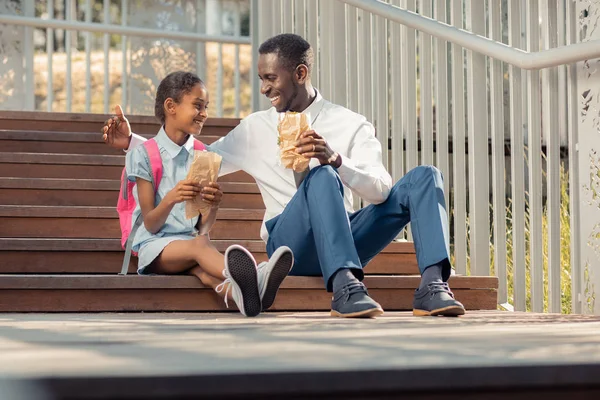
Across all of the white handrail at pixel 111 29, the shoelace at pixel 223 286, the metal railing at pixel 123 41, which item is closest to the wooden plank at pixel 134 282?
the shoelace at pixel 223 286

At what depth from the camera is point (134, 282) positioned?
3020 millimetres

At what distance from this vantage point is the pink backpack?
3357 millimetres

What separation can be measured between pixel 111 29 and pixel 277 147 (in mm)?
3846

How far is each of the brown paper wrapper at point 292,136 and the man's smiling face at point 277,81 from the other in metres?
0.42

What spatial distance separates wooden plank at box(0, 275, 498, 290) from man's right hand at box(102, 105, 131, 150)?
83 centimetres

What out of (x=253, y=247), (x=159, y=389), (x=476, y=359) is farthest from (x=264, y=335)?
(x=253, y=247)

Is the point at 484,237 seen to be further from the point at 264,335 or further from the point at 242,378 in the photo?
the point at 242,378

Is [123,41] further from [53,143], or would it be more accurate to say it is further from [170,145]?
[170,145]

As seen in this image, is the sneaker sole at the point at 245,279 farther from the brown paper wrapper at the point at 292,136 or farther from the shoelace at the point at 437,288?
the shoelace at the point at 437,288

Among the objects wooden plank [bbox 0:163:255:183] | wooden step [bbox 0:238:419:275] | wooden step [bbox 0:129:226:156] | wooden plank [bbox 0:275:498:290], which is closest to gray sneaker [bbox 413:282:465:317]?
wooden plank [bbox 0:275:498:290]

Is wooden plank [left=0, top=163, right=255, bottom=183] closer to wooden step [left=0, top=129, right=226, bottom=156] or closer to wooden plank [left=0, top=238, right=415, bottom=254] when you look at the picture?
wooden step [left=0, top=129, right=226, bottom=156]

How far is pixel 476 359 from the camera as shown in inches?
52.2

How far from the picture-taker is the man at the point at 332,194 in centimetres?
282

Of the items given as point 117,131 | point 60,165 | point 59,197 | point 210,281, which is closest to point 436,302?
point 210,281
